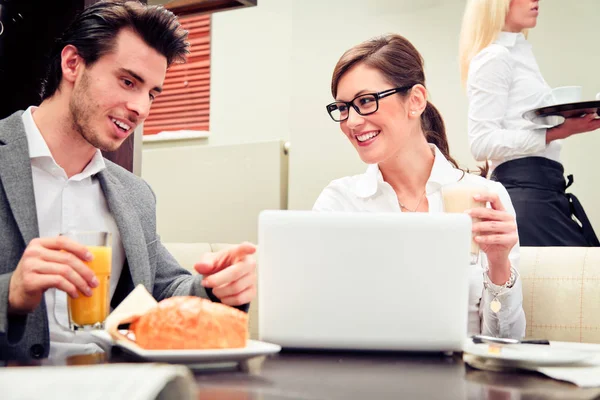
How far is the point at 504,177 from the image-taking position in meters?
2.45

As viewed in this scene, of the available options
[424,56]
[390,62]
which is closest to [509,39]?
[390,62]

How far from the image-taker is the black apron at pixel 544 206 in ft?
7.45

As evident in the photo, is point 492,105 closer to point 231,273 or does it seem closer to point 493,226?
point 493,226

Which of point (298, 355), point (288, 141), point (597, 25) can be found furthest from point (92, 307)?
point (288, 141)

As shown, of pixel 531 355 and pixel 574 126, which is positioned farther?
pixel 574 126

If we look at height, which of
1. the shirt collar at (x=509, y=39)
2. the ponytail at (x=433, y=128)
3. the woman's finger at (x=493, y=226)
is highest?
the shirt collar at (x=509, y=39)

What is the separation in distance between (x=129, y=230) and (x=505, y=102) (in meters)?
1.50

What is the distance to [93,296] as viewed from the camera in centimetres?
102

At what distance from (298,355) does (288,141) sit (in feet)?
12.5

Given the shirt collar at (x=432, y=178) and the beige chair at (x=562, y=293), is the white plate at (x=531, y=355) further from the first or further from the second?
the shirt collar at (x=432, y=178)

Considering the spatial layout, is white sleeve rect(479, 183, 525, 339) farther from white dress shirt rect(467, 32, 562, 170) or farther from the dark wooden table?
white dress shirt rect(467, 32, 562, 170)

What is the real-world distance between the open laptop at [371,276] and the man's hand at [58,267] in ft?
0.83

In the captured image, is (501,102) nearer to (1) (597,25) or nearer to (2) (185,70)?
(1) (597,25)

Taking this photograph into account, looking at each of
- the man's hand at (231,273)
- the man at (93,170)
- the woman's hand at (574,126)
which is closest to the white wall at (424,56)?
the woman's hand at (574,126)
